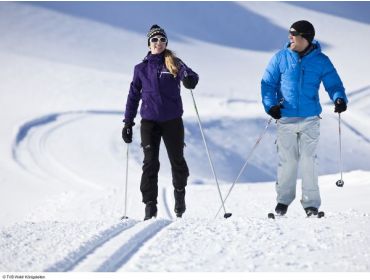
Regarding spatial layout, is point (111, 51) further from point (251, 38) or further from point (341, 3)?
point (341, 3)

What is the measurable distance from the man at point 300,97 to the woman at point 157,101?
23.9 inches

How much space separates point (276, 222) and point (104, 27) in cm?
1941

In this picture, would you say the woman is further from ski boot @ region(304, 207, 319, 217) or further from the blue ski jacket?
ski boot @ region(304, 207, 319, 217)

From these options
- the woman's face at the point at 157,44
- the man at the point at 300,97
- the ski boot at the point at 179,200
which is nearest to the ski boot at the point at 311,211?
the man at the point at 300,97

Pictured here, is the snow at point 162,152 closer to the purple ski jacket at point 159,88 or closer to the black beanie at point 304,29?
the purple ski jacket at point 159,88

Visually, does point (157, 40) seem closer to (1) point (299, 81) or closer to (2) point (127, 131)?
(2) point (127, 131)

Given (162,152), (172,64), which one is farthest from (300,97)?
(162,152)

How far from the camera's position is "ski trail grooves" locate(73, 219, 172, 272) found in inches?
133

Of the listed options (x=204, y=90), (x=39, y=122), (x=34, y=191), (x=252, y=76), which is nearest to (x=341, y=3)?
(x=252, y=76)

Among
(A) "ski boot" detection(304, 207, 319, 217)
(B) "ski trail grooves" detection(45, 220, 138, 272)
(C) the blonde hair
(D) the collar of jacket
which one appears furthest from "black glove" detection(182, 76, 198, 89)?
(A) "ski boot" detection(304, 207, 319, 217)

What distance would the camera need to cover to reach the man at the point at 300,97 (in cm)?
474

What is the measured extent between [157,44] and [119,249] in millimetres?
1853

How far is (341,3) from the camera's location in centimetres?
1850

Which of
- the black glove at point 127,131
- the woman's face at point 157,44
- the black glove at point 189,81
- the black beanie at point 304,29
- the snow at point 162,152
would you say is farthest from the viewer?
the black glove at point 127,131
